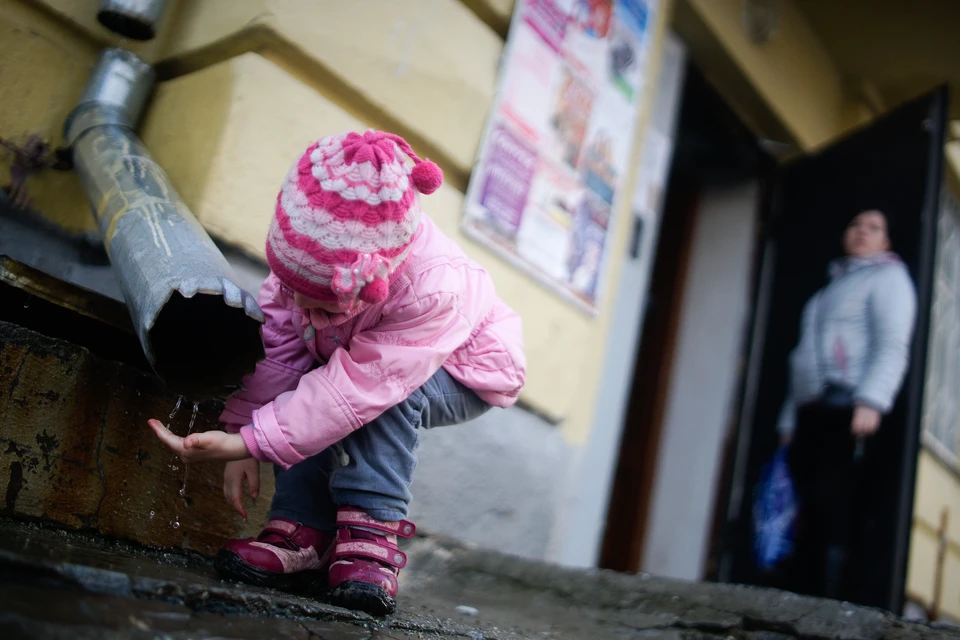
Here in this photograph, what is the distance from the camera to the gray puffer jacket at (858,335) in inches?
133

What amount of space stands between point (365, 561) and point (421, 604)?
1.27 feet

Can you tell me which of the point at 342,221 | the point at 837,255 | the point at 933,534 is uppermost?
the point at 837,255

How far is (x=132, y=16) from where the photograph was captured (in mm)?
2133

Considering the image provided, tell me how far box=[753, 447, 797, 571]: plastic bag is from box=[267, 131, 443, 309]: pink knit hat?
9.38 ft

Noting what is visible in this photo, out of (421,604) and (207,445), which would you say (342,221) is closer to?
(207,445)

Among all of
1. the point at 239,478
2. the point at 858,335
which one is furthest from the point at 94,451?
the point at 858,335

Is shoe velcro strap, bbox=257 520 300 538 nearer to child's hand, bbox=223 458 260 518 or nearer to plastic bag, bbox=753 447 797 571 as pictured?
child's hand, bbox=223 458 260 518

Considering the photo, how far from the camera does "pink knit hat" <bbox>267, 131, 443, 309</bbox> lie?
1.34 meters

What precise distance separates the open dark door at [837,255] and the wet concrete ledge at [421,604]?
5.47 feet

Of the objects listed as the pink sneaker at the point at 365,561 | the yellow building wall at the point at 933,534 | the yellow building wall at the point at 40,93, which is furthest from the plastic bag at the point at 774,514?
the yellow building wall at the point at 40,93

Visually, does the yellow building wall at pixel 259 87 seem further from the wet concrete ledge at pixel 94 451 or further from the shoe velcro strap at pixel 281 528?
the shoe velcro strap at pixel 281 528

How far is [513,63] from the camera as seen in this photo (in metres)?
2.69

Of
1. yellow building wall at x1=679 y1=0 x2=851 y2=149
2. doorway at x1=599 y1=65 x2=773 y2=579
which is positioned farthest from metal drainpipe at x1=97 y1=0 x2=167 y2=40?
doorway at x1=599 y1=65 x2=773 y2=579

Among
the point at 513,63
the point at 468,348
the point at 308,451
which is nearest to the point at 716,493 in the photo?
the point at 513,63
